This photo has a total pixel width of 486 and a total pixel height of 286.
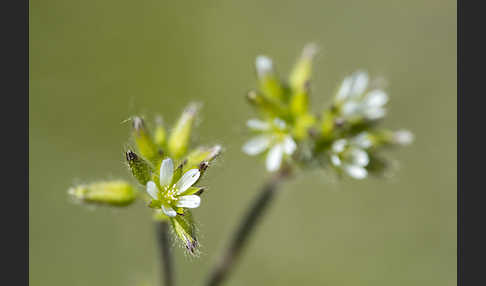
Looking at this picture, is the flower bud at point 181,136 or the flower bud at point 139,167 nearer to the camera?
the flower bud at point 139,167

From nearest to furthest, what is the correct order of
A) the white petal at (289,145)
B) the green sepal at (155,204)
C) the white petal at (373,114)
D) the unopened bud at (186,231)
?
1. the unopened bud at (186,231)
2. the green sepal at (155,204)
3. the white petal at (289,145)
4. the white petal at (373,114)

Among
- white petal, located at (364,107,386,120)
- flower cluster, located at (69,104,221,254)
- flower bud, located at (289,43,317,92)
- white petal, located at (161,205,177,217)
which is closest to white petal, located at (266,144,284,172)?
flower bud, located at (289,43,317,92)

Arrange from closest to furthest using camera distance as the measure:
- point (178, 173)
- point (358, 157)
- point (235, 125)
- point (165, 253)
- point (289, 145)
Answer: point (178, 173)
point (165, 253)
point (289, 145)
point (358, 157)
point (235, 125)

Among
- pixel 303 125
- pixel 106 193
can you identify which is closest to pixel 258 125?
pixel 303 125

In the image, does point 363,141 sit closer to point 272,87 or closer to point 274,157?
point 274,157

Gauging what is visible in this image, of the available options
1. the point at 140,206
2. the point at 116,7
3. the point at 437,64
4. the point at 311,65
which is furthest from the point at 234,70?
the point at 311,65

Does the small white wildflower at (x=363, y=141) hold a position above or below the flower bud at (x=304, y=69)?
below

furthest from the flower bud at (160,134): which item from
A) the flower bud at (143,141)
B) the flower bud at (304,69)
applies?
the flower bud at (304,69)

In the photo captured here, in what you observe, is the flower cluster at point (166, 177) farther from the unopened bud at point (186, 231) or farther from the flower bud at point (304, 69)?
the flower bud at point (304, 69)
